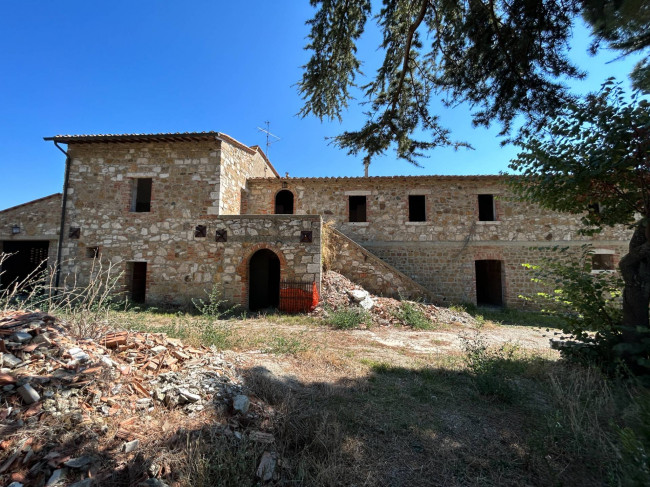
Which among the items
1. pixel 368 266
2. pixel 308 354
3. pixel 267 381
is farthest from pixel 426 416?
pixel 368 266

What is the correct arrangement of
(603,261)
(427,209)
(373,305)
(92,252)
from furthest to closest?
(427,209) → (603,261) → (92,252) → (373,305)

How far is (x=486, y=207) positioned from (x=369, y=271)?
21.8ft

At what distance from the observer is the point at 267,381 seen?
344 centimetres

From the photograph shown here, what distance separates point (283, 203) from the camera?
1369cm

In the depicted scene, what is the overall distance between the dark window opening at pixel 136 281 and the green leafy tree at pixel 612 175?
11264 mm

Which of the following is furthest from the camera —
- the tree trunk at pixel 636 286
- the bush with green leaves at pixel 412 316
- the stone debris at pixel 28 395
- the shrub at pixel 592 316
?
the bush with green leaves at pixel 412 316

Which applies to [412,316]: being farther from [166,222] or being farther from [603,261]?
[603,261]

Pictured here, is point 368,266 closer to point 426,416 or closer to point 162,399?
point 426,416

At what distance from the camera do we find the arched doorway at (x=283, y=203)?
12.8 metres

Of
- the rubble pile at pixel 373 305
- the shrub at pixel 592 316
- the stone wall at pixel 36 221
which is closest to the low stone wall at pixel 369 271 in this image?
the rubble pile at pixel 373 305

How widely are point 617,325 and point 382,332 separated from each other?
432 cm

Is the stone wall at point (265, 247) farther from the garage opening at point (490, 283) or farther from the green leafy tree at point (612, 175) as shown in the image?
the garage opening at point (490, 283)

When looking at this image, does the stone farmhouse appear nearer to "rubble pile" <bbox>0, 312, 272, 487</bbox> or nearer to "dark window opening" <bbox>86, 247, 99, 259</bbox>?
"dark window opening" <bbox>86, 247, 99, 259</bbox>

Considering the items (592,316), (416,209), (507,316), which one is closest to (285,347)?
(592,316)
